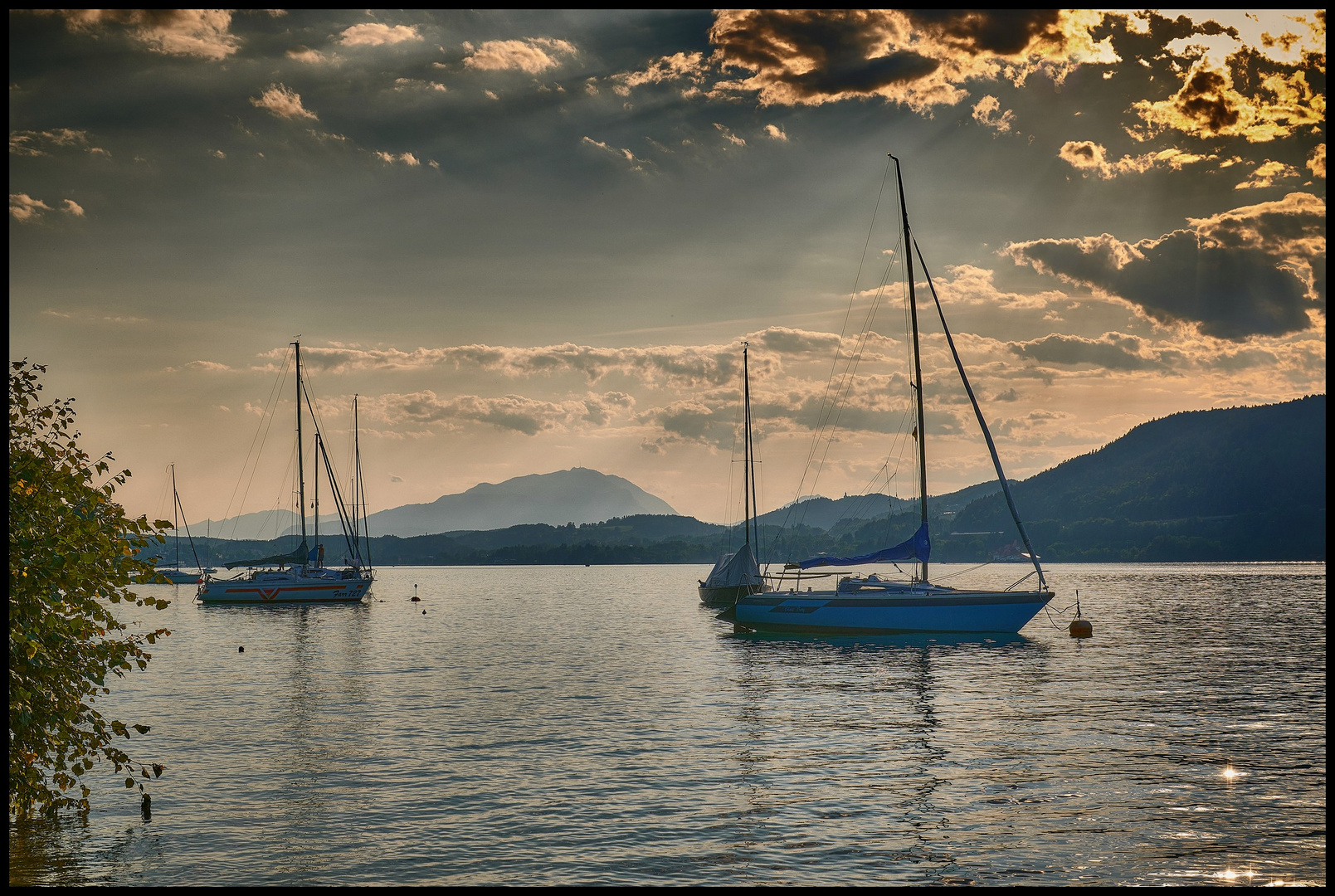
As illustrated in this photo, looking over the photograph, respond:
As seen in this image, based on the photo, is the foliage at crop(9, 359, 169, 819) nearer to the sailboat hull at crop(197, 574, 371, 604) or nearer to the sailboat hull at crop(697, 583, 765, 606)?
the sailboat hull at crop(697, 583, 765, 606)

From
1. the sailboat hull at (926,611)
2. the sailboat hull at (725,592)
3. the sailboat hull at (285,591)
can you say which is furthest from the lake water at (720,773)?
the sailboat hull at (285,591)

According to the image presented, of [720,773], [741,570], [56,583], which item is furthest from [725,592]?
[56,583]

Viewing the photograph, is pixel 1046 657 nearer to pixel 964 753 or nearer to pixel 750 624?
pixel 750 624

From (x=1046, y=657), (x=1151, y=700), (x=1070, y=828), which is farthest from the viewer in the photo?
(x=1046, y=657)

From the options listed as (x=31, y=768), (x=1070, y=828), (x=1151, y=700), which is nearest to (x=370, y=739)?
(x=31, y=768)

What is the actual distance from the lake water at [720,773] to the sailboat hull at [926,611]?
1654mm

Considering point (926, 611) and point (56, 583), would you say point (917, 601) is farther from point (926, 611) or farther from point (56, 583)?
point (56, 583)

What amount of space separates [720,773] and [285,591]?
307 ft

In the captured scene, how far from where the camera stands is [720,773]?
24578 mm

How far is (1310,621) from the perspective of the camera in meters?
79.7

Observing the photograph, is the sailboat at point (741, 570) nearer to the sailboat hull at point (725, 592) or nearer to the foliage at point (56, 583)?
the sailboat hull at point (725, 592)

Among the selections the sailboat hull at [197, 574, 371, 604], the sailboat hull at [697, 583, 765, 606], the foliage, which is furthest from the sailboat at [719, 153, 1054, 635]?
the sailboat hull at [197, 574, 371, 604]

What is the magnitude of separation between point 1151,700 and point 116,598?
36.0 metres

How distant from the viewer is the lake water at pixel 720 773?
17.4 metres
